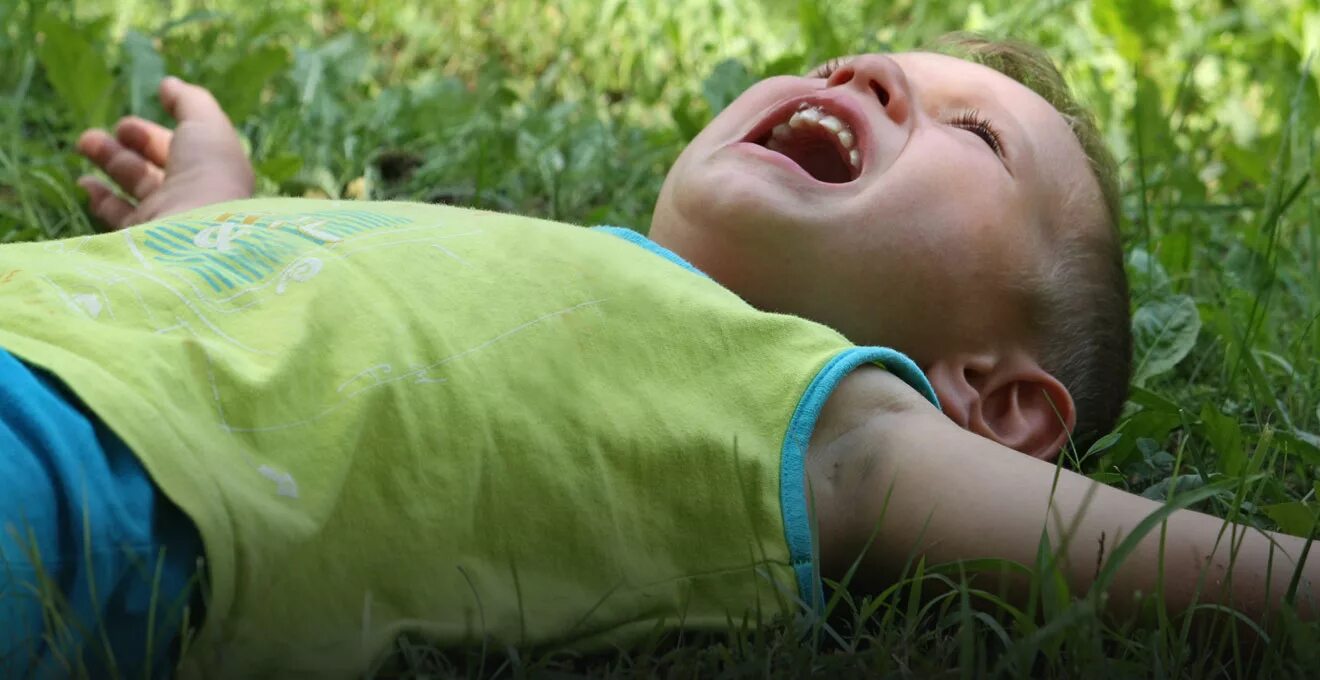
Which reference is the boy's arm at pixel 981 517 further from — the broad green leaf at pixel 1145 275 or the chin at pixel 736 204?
the broad green leaf at pixel 1145 275

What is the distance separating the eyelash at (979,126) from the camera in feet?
6.51

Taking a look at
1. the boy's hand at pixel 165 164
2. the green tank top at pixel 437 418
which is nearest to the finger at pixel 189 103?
the boy's hand at pixel 165 164

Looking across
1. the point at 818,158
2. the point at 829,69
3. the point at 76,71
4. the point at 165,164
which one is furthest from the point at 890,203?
the point at 76,71

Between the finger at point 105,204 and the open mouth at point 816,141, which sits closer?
the open mouth at point 816,141

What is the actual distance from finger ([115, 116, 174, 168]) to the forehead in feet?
4.49

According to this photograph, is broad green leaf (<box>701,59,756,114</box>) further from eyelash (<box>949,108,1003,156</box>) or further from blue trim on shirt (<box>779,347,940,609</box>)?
blue trim on shirt (<box>779,347,940,609</box>)

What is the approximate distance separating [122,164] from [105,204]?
3.3 inches

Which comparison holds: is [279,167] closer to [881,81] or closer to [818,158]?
[818,158]

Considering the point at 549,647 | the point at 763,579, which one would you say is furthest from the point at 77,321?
the point at 763,579

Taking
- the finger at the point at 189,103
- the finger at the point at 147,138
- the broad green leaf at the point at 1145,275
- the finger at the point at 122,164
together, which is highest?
the finger at the point at 189,103

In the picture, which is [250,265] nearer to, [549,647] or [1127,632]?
[549,647]

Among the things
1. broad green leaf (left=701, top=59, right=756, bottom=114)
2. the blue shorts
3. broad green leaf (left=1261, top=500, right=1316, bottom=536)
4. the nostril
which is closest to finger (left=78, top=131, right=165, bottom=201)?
broad green leaf (left=701, top=59, right=756, bottom=114)

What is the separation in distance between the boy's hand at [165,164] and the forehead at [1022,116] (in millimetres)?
1209

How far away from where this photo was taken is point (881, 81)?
202 cm
